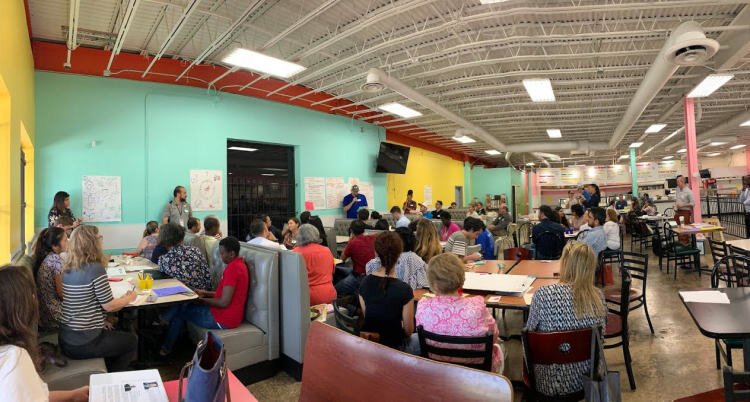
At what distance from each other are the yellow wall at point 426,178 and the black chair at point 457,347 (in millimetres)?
10357

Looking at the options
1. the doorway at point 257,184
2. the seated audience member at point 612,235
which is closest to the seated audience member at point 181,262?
the doorway at point 257,184

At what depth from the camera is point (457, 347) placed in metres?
2.09

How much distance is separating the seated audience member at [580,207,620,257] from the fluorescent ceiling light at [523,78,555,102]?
96.3 inches

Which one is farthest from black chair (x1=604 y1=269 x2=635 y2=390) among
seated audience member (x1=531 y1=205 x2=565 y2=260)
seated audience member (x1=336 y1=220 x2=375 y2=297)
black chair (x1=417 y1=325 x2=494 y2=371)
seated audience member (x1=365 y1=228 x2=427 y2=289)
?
seated audience member (x1=531 y1=205 x2=565 y2=260)

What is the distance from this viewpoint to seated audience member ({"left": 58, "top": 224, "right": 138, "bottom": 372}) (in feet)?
8.63

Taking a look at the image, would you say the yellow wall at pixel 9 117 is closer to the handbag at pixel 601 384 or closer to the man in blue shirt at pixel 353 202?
the handbag at pixel 601 384

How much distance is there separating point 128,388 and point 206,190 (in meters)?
6.79

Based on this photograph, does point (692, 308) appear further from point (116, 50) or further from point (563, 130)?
point (563, 130)

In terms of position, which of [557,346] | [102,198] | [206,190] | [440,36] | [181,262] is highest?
[440,36]

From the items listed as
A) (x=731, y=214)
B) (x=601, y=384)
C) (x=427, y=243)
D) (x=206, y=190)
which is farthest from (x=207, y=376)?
(x=731, y=214)

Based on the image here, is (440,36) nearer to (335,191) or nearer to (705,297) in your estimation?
(705,297)

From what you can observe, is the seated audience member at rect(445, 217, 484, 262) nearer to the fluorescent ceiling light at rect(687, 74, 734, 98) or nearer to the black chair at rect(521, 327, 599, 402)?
the black chair at rect(521, 327, 599, 402)

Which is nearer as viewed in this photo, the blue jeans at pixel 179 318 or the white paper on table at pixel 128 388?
the white paper on table at pixel 128 388

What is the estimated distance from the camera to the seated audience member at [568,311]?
2.16 meters
